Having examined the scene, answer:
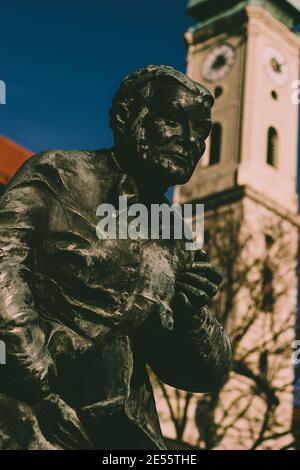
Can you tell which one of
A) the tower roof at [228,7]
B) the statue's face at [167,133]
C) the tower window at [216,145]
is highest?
the tower roof at [228,7]

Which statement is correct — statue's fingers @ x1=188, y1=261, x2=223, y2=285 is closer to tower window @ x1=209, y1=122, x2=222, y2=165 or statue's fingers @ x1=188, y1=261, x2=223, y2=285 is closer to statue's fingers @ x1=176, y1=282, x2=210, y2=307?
statue's fingers @ x1=176, y1=282, x2=210, y2=307

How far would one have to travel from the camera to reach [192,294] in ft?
7.98

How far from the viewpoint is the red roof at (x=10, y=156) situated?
1085 inches

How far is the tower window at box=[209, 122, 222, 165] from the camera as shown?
45.0 m

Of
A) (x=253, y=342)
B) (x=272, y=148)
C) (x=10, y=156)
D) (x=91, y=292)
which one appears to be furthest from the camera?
(x=272, y=148)

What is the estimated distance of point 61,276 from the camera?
2.27 m

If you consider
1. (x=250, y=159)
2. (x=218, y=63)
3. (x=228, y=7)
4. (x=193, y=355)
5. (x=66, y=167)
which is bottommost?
(x=193, y=355)

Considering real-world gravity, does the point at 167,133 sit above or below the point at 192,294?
above

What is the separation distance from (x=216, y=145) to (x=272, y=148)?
2.91 m

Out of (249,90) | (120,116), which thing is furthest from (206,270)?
(249,90)

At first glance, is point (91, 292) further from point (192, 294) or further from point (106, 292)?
point (192, 294)

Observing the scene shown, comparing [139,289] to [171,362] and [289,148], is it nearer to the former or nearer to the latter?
[171,362]

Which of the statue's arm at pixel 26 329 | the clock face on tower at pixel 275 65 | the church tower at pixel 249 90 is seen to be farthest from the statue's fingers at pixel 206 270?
the clock face on tower at pixel 275 65

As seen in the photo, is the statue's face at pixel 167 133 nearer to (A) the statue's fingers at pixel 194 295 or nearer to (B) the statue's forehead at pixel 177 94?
(B) the statue's forehead at pixel 177 94
